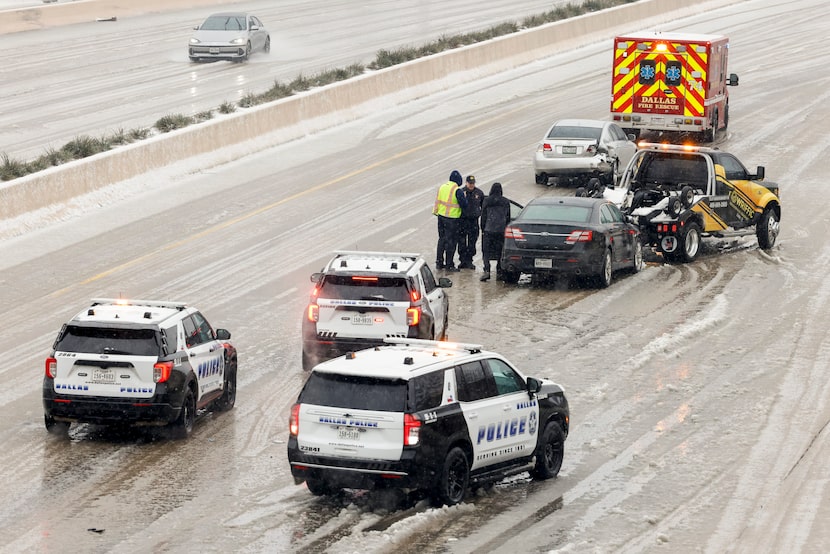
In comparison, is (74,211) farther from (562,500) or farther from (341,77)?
(562,500)

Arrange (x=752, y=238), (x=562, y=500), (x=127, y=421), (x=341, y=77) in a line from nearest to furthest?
(x=562, y=500)
(x=127, y=421)
(x=752, y=238)
(x=341, y=77)

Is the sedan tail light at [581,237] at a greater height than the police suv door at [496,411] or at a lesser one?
lesser

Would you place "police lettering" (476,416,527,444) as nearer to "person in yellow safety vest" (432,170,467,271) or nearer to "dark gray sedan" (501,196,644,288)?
"dark gray sedan" (501,196,644,288)

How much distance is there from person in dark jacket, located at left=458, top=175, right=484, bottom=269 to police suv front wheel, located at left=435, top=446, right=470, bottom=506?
39.9 ft

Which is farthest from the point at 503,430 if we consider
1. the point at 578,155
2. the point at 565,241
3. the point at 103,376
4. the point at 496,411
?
the point at 578,155

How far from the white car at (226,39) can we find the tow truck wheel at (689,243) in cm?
2485

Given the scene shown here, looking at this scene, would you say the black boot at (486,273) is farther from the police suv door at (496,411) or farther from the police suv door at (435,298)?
the police suv door at (496,411)

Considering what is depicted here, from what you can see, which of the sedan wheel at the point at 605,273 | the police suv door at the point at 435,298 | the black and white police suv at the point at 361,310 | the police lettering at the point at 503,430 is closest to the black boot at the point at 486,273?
the sedan wheel at the point at 605,273

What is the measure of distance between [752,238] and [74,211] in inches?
502

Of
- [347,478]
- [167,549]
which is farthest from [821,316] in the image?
[167,549]

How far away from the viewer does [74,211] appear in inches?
1160

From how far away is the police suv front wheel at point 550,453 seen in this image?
14922mm

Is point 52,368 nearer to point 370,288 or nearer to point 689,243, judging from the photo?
point 370,288

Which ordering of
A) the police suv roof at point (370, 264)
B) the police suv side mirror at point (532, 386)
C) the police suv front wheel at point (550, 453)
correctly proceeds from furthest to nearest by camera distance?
the police suv roof at point (370, 264) < the police suv front wheel at point (550, 453) < the police suv side mirror at point (532, 386)
